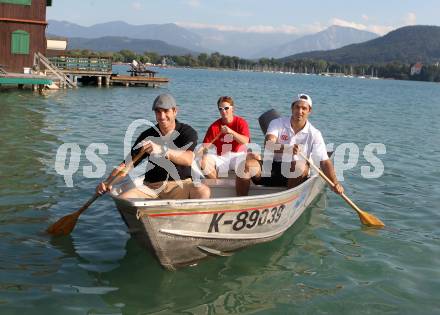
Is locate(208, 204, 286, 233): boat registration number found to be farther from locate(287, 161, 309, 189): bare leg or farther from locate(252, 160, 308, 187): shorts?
locate(252, 160, 308, 187): shorts

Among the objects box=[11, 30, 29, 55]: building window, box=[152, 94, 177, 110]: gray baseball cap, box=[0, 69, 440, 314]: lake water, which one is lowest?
box=[0, 69, 440, 314]: lake water

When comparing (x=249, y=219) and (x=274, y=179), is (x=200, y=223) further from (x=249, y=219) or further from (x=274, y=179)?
(x=274, y=179)

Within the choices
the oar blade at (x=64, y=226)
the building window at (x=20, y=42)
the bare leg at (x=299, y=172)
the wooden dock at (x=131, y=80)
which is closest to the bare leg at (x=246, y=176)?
the bare leg at (x=299, y=172)

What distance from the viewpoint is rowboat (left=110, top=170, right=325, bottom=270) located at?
5832 mm

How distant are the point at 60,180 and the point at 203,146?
418cm

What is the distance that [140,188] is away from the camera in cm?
683

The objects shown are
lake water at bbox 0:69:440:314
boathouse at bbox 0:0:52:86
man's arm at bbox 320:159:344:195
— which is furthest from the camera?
boathouse at bbox 0:0:52:86

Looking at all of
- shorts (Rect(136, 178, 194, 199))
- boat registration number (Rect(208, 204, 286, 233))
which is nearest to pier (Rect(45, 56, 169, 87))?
shorts (Rect(136, 178, 194, 199))

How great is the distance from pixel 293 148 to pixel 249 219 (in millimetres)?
1623

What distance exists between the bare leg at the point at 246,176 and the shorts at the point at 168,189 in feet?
4.80

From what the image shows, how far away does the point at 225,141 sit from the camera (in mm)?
8617

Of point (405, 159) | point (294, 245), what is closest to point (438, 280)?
point (294, 245)

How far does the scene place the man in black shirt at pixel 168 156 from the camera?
21.0 ft

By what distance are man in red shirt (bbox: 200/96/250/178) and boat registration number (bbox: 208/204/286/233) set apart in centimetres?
139
